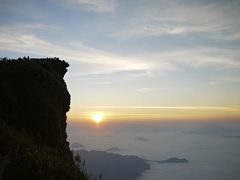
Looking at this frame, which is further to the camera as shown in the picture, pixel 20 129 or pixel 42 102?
pixel 42 102

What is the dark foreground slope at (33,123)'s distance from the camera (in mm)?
13125

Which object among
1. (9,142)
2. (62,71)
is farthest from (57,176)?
(62,71)

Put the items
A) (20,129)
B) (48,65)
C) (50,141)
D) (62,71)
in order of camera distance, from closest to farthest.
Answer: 1. (20,129)
2. (50,141)
3. (48,65)
4. (62,71)

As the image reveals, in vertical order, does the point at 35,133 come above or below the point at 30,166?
above

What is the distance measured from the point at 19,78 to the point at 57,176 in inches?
467

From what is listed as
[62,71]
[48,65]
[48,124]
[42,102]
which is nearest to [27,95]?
[42,102]

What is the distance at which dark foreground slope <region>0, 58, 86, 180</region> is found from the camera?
1312 centimetres

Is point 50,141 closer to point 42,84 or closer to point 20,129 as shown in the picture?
A: point 20,129

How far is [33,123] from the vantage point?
66.8 ft

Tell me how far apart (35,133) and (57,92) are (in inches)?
243

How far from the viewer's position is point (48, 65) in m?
28.5

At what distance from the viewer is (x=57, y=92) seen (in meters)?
25.4

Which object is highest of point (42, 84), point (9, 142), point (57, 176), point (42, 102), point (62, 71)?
point (62, 71)

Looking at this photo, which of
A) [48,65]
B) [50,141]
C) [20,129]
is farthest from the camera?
[48,65]
